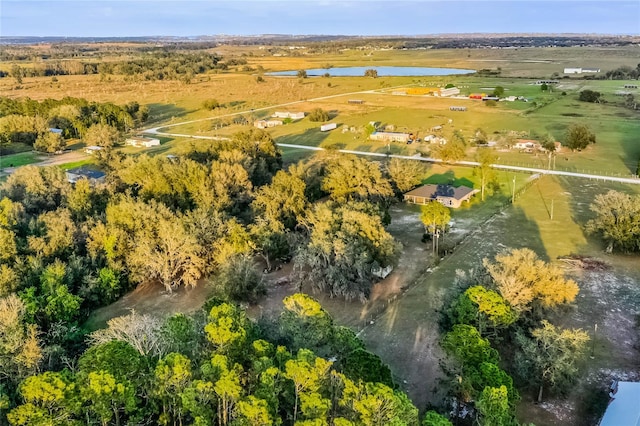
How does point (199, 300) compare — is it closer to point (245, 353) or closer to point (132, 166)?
point (245, 353)

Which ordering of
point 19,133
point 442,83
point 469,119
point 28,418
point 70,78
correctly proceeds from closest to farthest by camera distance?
point 28,418, point 19,133, point 469,119, point 442,83, point 70,78

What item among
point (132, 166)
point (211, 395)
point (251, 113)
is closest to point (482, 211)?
point (132, 166)

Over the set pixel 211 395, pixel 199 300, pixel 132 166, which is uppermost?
pixel 132 166

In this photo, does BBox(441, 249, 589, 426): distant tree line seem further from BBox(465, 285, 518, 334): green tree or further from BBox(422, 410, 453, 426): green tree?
BBox(422, 410, 453, 426): green tree

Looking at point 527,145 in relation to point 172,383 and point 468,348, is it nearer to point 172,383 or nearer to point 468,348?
point 468,348

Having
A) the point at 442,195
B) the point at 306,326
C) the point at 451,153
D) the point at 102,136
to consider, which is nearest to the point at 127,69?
the point at 102,136

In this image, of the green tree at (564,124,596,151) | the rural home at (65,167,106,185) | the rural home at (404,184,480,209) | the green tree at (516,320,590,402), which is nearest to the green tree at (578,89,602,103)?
the green tree at (564,124,596,151)
